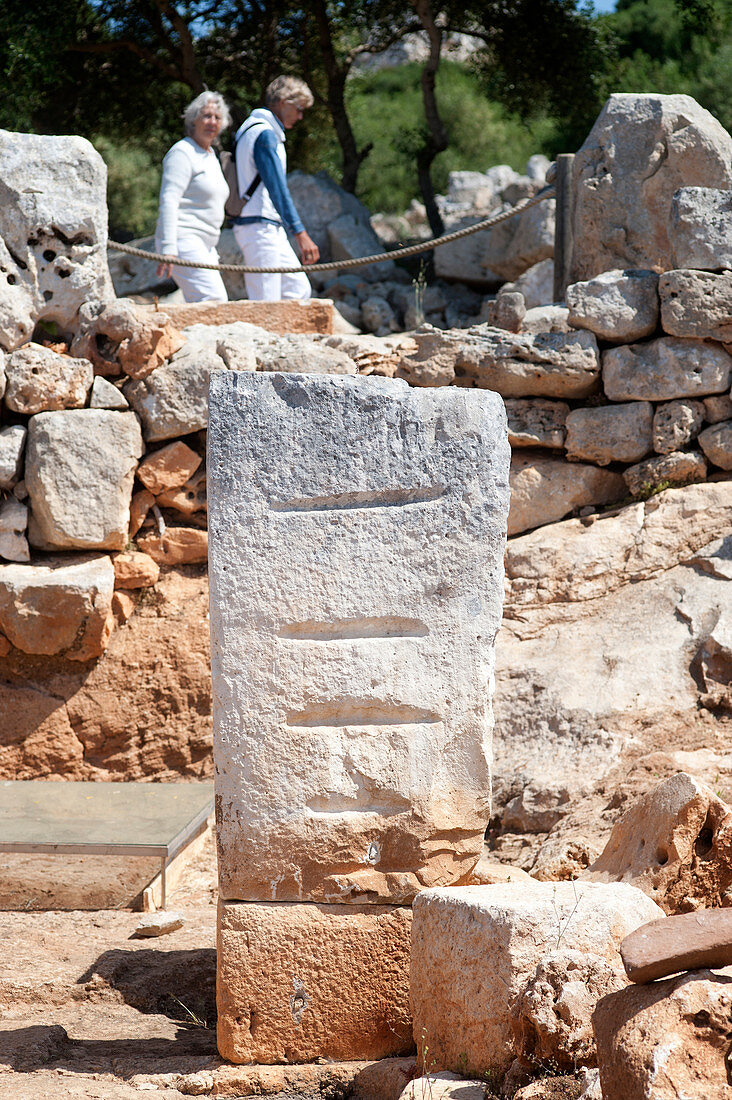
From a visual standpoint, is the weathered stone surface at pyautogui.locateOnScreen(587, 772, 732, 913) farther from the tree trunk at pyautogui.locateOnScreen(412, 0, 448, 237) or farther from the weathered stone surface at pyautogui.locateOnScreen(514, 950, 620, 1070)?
the tree trunk at pyautogui.locateOnScreen(412, 0, 448, 237)

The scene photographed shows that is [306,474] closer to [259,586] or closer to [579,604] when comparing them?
[259,586]

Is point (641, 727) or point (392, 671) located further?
point (641, 727)

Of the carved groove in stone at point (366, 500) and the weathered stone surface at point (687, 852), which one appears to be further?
the weathered stone surface at point (687, 852)

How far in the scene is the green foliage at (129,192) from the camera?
14672 mm

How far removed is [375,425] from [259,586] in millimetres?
534

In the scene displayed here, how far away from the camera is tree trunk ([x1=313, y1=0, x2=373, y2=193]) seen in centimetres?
1053

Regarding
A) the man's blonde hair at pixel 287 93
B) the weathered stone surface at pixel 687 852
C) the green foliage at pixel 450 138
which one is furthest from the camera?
the green foliage at pixel 450 138

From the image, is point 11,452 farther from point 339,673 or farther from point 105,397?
point 339,673

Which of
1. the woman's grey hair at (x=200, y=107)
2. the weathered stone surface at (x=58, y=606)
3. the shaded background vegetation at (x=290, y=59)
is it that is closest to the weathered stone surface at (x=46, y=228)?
the woman's grey hair at (x=200, y=107)

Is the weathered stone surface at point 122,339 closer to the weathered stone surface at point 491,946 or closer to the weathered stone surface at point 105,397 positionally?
the weathered stone surface at point 105,397

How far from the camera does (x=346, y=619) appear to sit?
287 cm

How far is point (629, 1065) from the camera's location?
78.8 inches

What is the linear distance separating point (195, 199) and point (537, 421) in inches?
96.1

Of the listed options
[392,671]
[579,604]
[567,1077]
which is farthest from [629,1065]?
[579,604]
